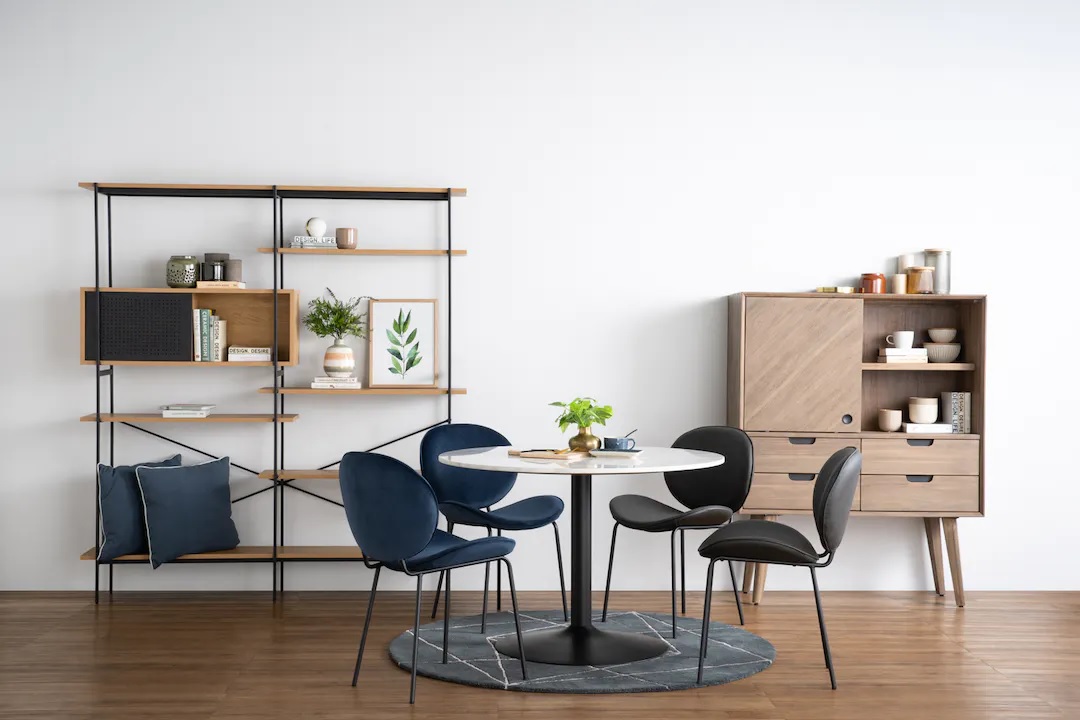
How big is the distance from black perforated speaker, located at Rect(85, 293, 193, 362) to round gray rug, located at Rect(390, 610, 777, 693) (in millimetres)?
1707

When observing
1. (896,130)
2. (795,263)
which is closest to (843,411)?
(795,263)

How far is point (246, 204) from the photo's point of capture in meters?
4.83

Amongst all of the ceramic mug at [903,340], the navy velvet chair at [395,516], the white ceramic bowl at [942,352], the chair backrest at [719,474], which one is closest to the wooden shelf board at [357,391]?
the chair backrest at [719,474]

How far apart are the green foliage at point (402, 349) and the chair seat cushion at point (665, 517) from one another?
1246 millimetres

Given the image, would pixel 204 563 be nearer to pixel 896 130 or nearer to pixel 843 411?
pixel 843 411

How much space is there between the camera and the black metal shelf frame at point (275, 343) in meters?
4.60

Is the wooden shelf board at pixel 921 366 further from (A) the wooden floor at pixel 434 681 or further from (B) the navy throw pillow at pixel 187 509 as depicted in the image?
(B) the navy throw pillow at pixel 187 509

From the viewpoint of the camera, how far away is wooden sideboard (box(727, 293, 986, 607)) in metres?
4.57

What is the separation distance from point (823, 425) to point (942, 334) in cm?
77

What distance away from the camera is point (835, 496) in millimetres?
3379

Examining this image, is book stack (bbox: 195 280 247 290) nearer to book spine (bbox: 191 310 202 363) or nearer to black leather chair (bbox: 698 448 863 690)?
book spine (bbox: 191 310 202 363)

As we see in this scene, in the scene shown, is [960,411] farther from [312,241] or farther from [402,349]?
[312,241]

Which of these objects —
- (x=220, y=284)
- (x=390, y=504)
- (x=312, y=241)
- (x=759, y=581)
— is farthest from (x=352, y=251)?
(x=759, y=581)

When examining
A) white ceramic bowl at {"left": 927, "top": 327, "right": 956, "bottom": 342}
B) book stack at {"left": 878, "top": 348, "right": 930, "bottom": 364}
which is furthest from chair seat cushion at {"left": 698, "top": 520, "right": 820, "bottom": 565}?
white ceramic bowl at {"left": 927, "top": 327, "right": 956, "bottom": 342}
